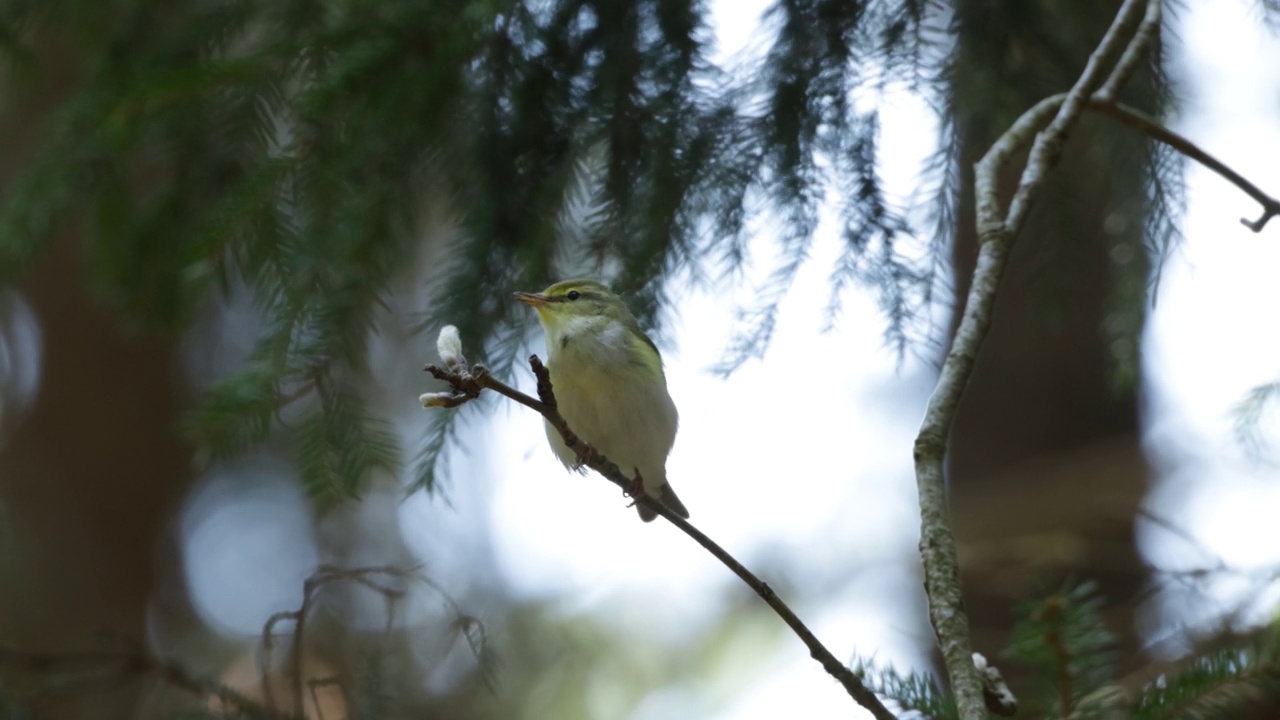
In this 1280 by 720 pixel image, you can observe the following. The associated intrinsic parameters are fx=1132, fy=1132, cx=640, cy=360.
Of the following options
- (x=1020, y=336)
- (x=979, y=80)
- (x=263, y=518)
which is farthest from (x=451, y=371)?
(x=263, y=518)

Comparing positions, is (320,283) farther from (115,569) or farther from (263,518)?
(263,518)

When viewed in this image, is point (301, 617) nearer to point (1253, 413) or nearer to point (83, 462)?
point (1253, 413)

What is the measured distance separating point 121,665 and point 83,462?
4.08m

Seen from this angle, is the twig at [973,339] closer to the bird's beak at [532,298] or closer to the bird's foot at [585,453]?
the bird's foot at [585,453]

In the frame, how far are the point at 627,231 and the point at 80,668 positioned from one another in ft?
4.43

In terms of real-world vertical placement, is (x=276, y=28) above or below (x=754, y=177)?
above

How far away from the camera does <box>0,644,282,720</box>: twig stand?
76.0 inches

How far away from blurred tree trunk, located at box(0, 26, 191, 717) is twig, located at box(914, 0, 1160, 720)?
464 centimetres

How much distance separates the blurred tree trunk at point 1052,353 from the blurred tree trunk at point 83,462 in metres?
3.87

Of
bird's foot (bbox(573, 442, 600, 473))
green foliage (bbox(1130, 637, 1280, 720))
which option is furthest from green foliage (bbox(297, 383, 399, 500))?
green foliage (bbox(1130, 637, 1280, 720))

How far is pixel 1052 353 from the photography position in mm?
4203

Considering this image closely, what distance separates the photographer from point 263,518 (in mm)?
6281

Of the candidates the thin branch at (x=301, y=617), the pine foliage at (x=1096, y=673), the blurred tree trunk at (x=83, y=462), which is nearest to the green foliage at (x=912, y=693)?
the pine foliage at (x=1096, y=673)

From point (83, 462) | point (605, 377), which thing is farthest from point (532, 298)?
point (83, 462)
